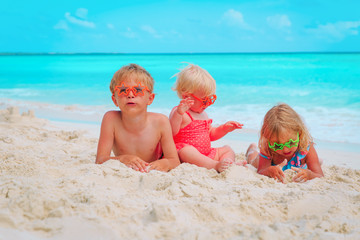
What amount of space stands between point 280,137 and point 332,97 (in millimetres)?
7503

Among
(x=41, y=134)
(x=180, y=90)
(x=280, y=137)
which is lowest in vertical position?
(x=41, y=134)

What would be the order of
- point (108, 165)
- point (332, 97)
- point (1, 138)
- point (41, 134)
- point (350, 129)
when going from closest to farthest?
point (108, 165), point (1, 138), point (41, 134), point (350, 129), point (332, 97)

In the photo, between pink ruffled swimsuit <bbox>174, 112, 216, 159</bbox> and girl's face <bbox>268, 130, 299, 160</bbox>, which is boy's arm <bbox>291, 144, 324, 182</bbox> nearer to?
girl's face <bbox>268, 130, 299, 160</bbox>

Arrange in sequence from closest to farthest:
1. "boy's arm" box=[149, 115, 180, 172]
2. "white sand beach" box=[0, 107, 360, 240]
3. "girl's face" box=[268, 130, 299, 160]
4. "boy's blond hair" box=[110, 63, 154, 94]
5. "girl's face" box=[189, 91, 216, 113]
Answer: "white sand beach" box=[0, 107, 360, 240] → "girl's face" box=[268, 130, 299, 160] → "boy's blond hair" box=[110, 63, 154, 94] → "boy's arm" box=[149, 115, 180, 172] → "girl's face" box=[189, 91, 216, 113]

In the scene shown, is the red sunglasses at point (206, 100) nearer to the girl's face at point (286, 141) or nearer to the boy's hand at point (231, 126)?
the boy's hand at point (231, 126)

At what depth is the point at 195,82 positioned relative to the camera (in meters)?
3.23

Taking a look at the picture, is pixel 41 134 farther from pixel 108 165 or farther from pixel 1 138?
pixel 108 165

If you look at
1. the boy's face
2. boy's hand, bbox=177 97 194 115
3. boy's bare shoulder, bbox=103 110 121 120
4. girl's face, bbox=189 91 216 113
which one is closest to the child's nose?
the boy's face

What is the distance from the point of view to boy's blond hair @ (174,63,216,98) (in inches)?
128

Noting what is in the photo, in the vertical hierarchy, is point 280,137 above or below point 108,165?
above

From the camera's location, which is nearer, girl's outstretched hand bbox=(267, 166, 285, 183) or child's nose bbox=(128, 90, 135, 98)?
girl's outstretched hand bbox=(267, 166, 285, 183)

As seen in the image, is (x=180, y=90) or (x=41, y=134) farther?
(x=41, y=134)

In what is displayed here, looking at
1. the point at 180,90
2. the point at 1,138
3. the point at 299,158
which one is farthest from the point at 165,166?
the point at 1,138

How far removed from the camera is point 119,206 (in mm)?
1879
